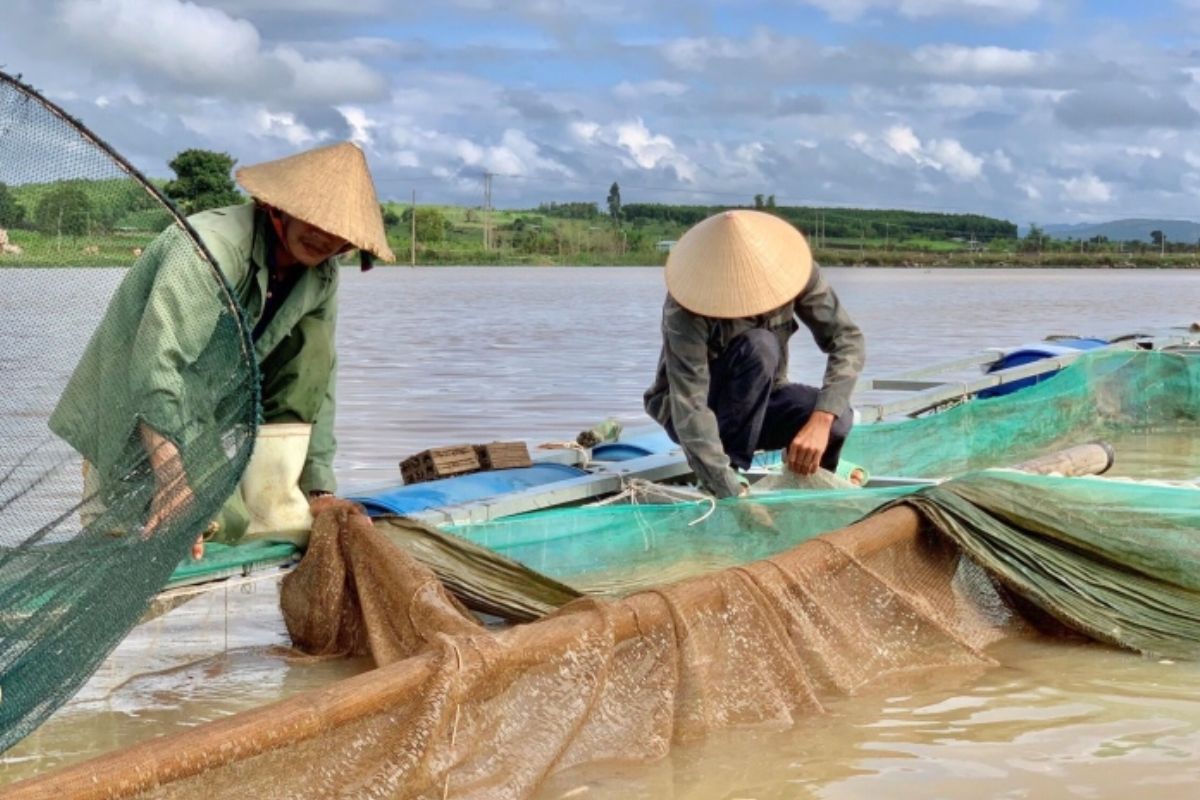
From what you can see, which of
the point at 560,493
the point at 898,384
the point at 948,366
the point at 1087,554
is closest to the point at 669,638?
the point at 1087,554

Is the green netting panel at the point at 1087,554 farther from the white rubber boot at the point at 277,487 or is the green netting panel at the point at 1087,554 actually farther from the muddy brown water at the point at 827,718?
the white rubber boot at the point at 277,487

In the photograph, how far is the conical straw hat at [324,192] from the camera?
11.4 ft

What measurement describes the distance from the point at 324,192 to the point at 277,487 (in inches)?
32.0

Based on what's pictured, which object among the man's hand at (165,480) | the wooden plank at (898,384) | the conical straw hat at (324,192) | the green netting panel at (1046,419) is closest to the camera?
the man's hand at (165,480)

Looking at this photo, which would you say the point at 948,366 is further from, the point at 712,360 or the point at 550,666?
the point at 550,666

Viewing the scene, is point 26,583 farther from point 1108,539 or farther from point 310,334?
point 1108,539

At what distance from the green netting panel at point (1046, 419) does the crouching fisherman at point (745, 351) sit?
1089 mm

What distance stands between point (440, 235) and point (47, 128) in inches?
2641

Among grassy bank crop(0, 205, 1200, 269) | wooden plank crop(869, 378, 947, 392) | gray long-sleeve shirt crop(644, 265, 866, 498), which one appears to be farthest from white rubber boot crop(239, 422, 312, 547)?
grassy bank crop(0, 205, 1200, 269)

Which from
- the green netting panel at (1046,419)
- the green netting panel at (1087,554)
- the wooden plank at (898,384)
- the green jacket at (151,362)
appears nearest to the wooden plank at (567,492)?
the green netting panel at (1046,419)

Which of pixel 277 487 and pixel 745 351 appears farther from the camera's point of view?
pixel 745 351

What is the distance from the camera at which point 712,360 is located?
202 inches

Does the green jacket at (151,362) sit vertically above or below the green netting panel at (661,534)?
above

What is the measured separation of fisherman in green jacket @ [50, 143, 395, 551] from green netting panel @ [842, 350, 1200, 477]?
2865mm
